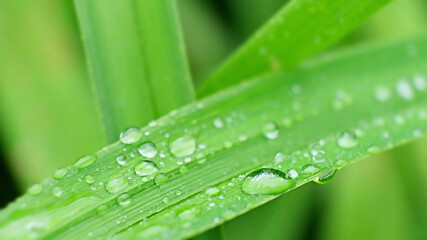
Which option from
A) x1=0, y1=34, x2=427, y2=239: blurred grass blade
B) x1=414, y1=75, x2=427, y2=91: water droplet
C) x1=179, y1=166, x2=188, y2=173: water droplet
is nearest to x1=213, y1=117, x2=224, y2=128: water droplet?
x1=0, y1=34, x2=427, y2=239: blurred grass blade

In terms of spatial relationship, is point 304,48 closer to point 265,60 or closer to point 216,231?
point 265,60

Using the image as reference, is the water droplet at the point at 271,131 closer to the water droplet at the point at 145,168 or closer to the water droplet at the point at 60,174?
the water droplet at the point at 145,168

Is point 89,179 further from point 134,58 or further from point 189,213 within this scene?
point 134,58

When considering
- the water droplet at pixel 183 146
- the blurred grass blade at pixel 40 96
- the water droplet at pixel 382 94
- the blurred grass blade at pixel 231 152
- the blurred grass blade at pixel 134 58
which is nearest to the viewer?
the blurred grass blade at pixel 231 152

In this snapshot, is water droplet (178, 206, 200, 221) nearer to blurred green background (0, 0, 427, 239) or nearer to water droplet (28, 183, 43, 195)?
water droplet (28, 183, 43, 195)

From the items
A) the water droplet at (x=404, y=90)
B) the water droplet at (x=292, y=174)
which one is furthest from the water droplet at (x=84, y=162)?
the water droplet at (x=404, y=90)

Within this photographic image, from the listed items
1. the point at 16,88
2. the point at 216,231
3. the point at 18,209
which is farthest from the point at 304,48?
the point at 16,88

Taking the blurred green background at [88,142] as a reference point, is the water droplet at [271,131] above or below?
Answer: below

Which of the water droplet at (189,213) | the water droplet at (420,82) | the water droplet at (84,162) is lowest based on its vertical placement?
the water droplet at (189,213)
